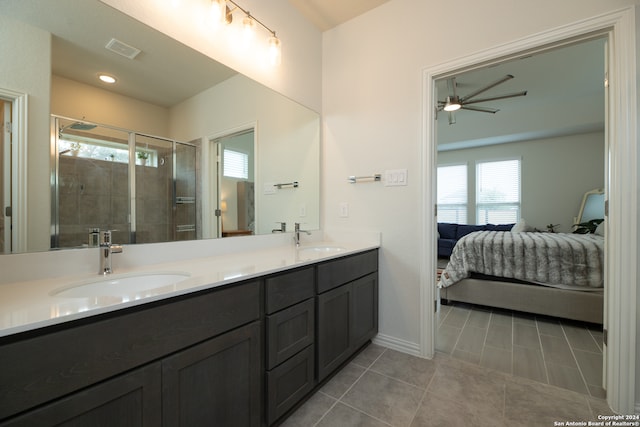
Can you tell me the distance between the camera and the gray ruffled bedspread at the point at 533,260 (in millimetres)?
2430

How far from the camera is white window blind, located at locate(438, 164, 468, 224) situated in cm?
591

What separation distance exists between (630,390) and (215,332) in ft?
6.66

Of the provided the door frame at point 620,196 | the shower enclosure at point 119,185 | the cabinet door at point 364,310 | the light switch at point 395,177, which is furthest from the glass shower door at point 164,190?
the door frame at point 620,196

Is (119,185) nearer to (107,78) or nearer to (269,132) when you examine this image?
(107,78)

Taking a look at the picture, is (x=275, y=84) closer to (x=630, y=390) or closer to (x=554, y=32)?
(x=554, y=32)

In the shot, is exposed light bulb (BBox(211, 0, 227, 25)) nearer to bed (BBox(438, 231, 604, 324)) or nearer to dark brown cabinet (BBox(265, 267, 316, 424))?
dark brown cabinet (BBox(265, 267, 316, 424))

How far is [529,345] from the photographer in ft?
6.87

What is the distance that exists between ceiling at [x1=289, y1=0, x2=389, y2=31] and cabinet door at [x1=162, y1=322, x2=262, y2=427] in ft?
7.55

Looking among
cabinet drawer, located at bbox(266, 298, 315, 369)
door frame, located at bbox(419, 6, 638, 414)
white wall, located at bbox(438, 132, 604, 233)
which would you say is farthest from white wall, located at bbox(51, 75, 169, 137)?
white wall, located at bbox(438, 132, 604, 233)

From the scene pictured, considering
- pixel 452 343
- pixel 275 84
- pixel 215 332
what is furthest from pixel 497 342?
pixel 275 84

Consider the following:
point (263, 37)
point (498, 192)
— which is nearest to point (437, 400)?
point (263, 37)

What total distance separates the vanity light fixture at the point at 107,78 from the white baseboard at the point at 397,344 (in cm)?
227

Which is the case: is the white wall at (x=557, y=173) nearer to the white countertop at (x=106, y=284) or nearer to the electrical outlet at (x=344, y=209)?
the electrical outlet at (x=344, y=209)

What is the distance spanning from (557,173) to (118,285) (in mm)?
6544
